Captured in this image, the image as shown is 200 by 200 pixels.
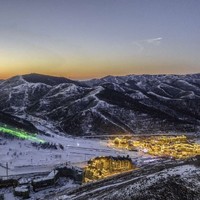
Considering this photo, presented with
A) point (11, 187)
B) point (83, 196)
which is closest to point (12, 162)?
point (11, 187)

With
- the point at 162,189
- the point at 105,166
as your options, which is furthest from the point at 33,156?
the point at 162,189

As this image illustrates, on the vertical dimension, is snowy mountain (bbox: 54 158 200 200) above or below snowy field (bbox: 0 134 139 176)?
above

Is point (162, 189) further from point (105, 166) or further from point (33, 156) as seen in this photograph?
point (33, 156)

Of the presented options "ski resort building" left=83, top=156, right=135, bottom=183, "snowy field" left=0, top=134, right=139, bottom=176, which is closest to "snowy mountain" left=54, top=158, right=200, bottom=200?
"ski resort building" left=83, top=156, right=135, bottom=183

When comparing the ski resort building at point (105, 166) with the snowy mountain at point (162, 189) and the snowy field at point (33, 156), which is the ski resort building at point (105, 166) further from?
the snowy mountain at point (162, 189)

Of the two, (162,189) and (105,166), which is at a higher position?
→ (162,189)

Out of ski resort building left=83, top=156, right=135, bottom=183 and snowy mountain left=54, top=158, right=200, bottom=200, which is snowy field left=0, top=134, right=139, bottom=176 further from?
snowy mountain left=54, top=158, right=200, bottom=200

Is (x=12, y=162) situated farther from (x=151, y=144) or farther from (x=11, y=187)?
(x=151, y=144)

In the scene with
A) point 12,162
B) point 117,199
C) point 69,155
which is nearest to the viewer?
point 117,199

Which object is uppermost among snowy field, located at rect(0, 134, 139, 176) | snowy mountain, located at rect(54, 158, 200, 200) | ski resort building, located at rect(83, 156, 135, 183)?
snowy mountain, located at rect(54, 158, 200, 200)

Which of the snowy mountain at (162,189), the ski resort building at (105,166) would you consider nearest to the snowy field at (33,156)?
the ski resort building at (105,166)

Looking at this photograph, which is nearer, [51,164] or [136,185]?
[136,185]
